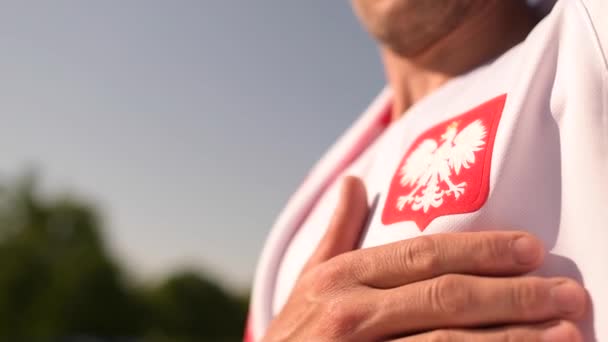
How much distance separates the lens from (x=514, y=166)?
72cm

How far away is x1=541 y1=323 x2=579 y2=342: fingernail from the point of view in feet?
2.02

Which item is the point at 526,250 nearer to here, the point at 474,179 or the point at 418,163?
the point at 474,179

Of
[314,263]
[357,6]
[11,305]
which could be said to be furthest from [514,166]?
[11,305]

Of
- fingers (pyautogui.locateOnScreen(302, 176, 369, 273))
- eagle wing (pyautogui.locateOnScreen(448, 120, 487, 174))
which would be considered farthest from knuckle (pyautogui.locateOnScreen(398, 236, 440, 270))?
fingers (pyautogui.locateOnScreen(302, 176, 369, 273))

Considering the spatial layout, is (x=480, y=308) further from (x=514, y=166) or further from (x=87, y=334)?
(x=87, y=334)

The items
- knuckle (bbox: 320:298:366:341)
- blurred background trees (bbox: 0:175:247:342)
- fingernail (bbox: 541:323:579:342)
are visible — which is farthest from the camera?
blurred background trees (bbox: 0:175:247:342)

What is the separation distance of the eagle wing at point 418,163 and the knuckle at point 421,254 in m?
0.12

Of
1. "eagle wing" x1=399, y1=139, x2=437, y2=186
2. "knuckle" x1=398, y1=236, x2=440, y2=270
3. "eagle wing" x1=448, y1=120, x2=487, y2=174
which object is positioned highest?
"eagle wing" x1=448, y1=120, x2=487, y2=174

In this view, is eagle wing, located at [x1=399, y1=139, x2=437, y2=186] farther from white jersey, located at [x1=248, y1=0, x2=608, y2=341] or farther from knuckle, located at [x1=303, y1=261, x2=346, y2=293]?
knuckle, located at [x1=303, y1=261, x2=346, y2=293]

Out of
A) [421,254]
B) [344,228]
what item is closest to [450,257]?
[421,254]

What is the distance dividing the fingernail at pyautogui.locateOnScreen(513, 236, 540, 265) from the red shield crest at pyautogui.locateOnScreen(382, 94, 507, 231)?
Result: 6cm

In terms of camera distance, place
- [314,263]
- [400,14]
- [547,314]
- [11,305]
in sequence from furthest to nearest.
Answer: [11,305] < [400,14] < [314,263] < [547,314]

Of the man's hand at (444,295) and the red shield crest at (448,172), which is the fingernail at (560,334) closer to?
the man's hand at (444,295)

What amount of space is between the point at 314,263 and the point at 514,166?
1.14 ft
